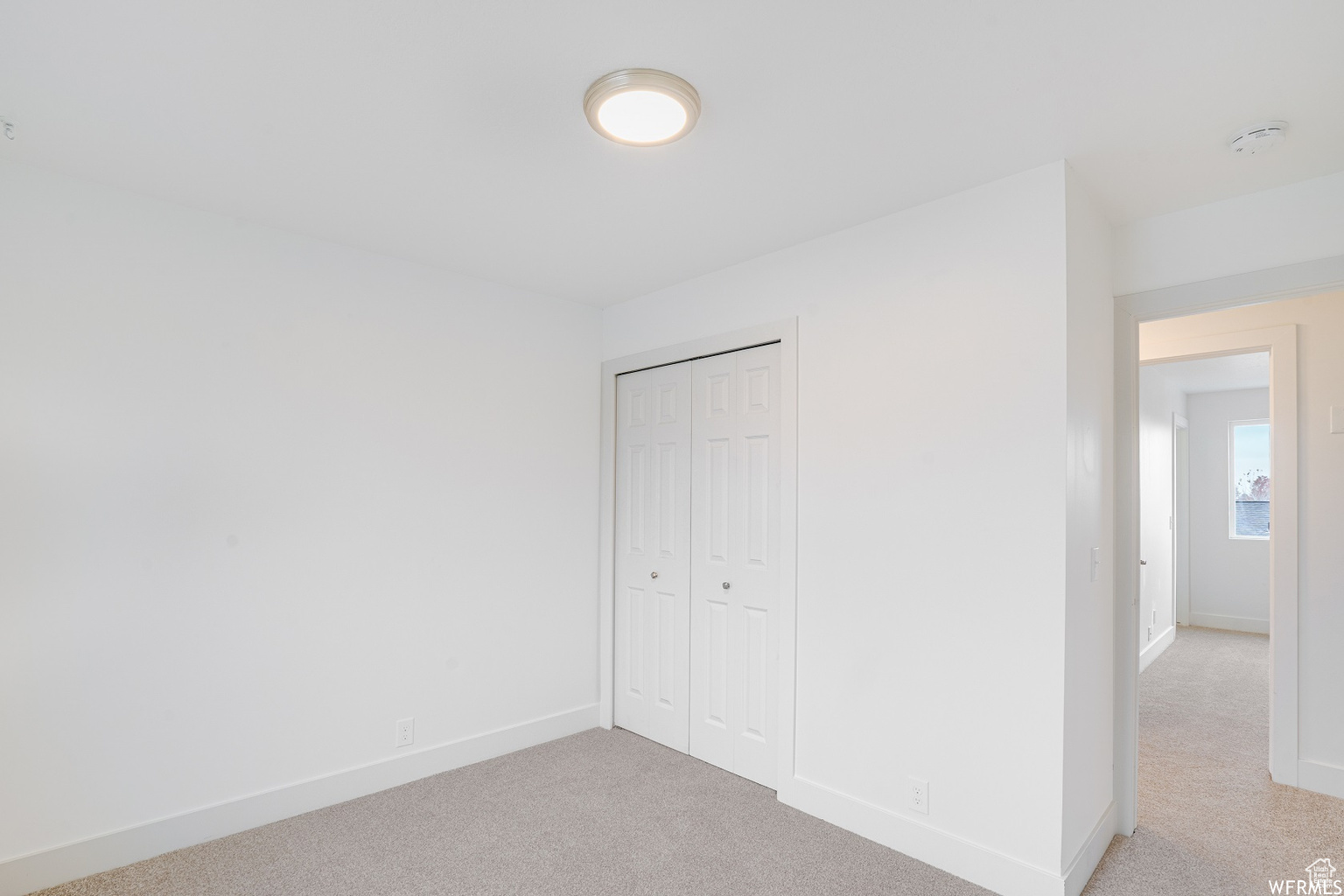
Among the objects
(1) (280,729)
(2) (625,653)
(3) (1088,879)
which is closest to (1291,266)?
(3) (1088,879)

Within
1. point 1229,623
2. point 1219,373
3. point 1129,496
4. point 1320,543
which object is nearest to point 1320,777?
point 1320,543

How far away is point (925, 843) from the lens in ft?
8.21

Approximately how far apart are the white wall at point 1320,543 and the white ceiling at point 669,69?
135cm

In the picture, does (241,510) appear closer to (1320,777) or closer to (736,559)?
(736,559)

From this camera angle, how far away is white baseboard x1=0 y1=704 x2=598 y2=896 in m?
2.32

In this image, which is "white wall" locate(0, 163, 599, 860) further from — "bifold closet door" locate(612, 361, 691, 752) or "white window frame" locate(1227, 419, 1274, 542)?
"white window frame" locate(1227, 419, 1274, 542)

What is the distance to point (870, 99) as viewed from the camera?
6.40 ft

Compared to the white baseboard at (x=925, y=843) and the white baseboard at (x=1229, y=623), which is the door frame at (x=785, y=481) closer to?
the white baseboard at (x=925, y=843)

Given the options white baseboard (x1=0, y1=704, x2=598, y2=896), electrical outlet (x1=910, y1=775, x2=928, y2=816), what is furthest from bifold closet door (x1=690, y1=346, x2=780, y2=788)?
white baseboard (x1=0, y1=704, x2=598, y2=896)

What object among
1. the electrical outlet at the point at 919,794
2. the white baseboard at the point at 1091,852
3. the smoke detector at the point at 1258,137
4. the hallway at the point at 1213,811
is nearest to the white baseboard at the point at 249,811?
the electrical outlet at the point at 919,794

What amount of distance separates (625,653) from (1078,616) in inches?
96.0

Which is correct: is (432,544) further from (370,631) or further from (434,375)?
(434,375)

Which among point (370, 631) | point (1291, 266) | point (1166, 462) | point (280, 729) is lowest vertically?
point (280, 729)

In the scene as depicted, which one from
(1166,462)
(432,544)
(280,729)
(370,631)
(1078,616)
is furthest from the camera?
(1166,462)
